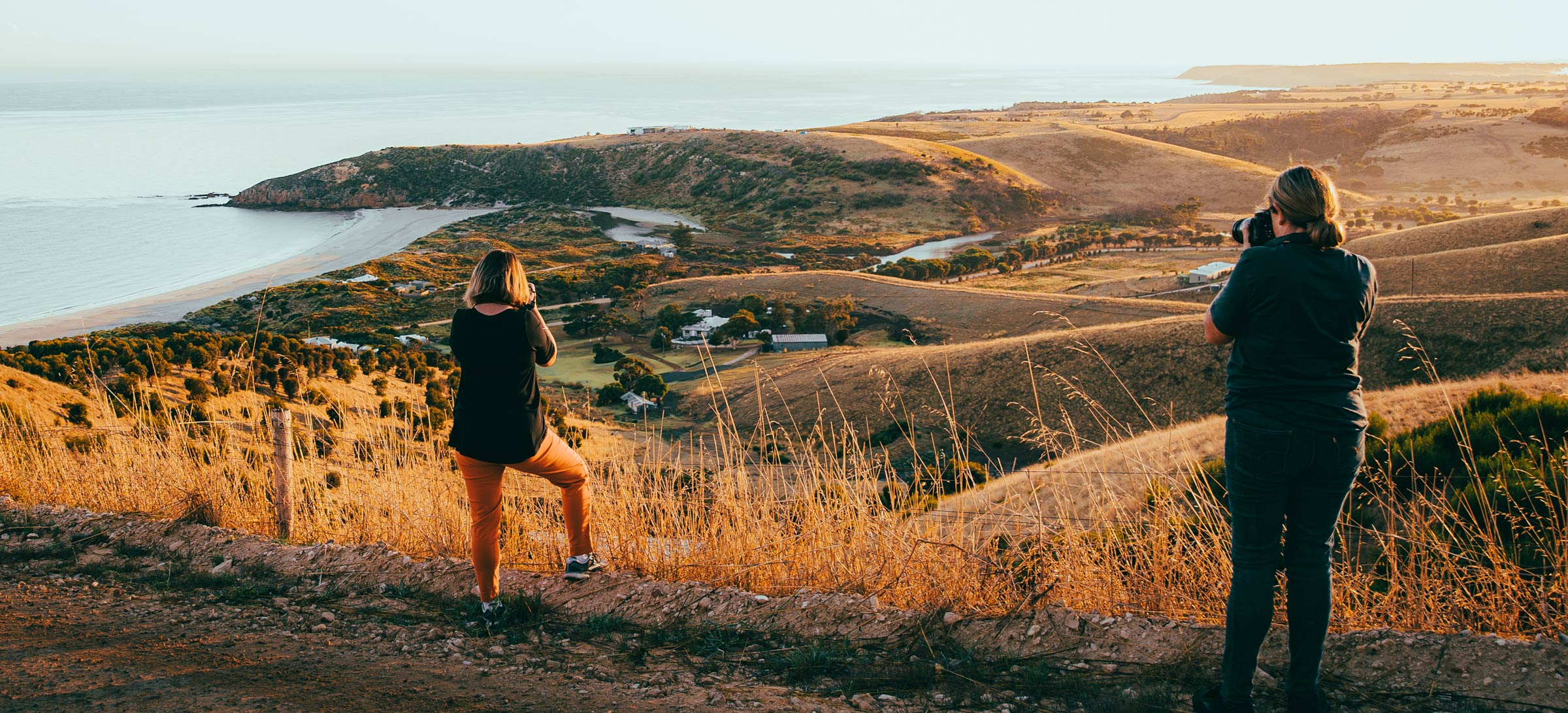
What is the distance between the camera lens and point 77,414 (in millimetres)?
12969

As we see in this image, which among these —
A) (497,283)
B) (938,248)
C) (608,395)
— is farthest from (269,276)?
(497,283)

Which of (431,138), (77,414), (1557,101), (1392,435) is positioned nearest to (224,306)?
(77,414)

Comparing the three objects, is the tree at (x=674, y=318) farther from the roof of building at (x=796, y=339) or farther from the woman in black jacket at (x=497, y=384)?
the woman in black jacket at (x=497, y=384)

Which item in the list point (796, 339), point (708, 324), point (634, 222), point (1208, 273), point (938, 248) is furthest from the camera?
point (634, 222)

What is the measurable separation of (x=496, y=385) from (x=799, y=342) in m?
33.8

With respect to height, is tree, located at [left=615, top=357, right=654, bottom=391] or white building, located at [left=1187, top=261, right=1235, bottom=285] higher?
white building, located at [left=1187, top=261, right=1235, bottom=285]

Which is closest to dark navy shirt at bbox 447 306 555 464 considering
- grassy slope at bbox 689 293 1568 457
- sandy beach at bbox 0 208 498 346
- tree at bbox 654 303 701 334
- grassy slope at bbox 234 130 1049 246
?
sandy beach at bbox 0 208 498 346

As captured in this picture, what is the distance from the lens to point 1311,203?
8.54 ft

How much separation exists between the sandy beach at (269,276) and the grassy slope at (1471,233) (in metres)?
35.3

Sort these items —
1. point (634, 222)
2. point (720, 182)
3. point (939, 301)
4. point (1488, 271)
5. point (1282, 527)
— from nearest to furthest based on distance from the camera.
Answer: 1. point (1282, 527)
2. point (1488, 271)
3. point (939, 301)
4. point (634, 222)
5. point (720, 182)

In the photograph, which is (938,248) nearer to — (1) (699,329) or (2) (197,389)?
(1) (699,329)

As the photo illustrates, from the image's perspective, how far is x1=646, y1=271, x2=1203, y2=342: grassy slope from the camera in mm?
31797

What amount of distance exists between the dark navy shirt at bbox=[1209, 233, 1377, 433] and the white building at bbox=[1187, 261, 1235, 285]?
44.0m

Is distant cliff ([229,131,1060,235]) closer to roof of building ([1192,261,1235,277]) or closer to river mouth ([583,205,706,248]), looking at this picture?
river mouth ([583,205,706,248])
